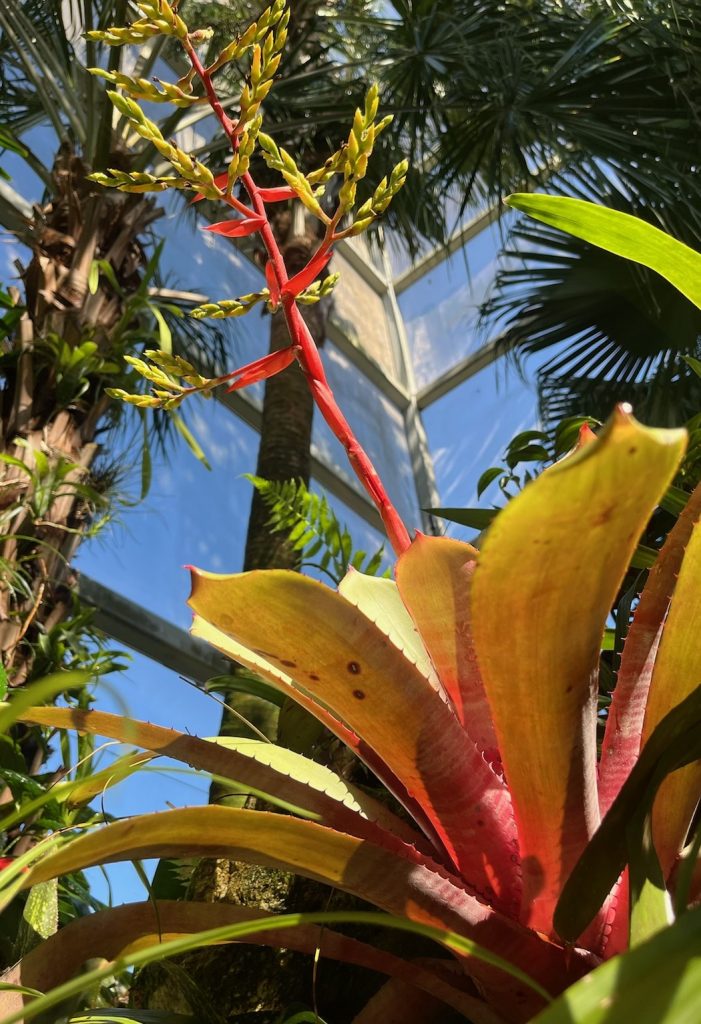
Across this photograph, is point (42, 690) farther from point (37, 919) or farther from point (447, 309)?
point (447, 309)

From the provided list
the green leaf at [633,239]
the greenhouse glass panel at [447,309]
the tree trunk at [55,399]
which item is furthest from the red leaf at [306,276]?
the greenhouse glass panel at [447,309]

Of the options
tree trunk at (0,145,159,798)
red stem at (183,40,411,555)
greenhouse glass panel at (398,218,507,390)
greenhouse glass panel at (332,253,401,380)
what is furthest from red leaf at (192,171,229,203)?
greenhouse glass panel at (398,218,507,390)

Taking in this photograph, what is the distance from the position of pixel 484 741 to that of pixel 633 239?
0.92 ft

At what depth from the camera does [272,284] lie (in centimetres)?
48

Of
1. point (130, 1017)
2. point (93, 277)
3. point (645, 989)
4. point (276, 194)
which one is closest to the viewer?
point (645, 989)

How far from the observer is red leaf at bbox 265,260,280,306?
0.47 m

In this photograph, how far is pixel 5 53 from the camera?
2371 millimetres

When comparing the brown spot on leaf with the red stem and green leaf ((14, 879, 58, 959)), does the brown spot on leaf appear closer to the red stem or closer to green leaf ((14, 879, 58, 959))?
the red stem

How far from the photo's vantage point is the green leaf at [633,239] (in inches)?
16.9

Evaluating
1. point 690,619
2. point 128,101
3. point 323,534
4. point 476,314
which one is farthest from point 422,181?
point 476,314

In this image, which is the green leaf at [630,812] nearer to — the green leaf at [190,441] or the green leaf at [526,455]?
the green leaf at [526,455]

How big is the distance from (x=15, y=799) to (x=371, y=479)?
50cm

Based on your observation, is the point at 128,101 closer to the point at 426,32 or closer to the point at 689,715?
the point at 689,715

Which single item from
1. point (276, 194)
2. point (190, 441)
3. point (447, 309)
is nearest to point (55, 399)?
point (190, 441)
